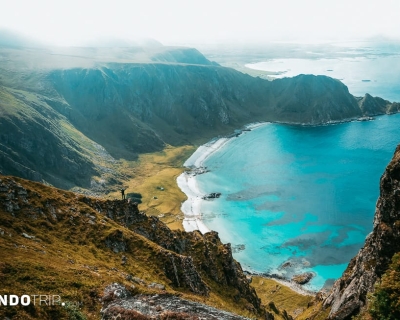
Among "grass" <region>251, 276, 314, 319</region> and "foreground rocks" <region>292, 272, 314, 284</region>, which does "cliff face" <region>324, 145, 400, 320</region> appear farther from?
"foreground rocks" <region>292, 272, 314, 284</region>

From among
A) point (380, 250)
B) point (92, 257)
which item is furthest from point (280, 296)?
point (92, 257)

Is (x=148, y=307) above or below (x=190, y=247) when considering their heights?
above

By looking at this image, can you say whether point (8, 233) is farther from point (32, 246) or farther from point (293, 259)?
point (293, 259)

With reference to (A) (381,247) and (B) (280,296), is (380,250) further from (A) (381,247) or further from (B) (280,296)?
(B) (280,296)

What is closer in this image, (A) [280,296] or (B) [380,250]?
(B) [380,250]

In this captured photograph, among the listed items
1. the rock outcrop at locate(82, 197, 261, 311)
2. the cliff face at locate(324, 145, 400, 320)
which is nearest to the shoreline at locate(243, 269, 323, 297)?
the rock outcrop at locate(82, 197, 261, 311)

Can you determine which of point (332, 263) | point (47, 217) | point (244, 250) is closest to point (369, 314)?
point (47, 217)

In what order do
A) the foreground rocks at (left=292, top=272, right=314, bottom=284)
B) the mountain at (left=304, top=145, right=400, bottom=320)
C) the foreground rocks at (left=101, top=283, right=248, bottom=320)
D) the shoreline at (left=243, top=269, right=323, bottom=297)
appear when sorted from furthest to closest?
the foreground rocks at (left=292, top=272, right=314, bottom=284), the shoreline at (left=243, top=269, right=323, bottom=297), the mountain at (left=304, top=145, right=400, bottom=320), the foreground rocks at (left=101, top=283, right=248, bottom=320)
